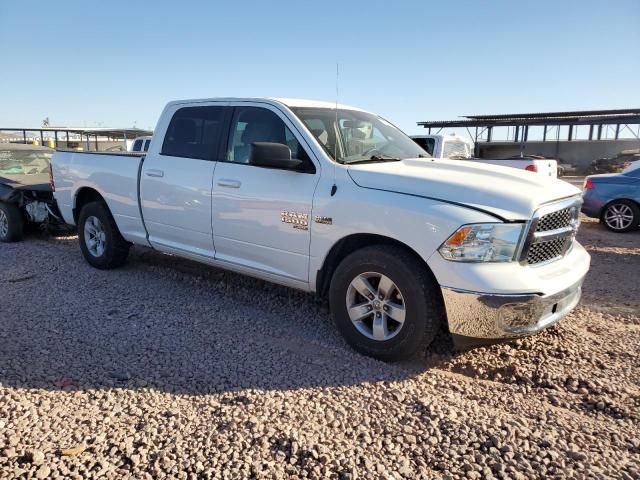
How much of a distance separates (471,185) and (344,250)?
1.11 metres

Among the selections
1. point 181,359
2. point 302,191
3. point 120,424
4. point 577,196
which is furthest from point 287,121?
point 120,424

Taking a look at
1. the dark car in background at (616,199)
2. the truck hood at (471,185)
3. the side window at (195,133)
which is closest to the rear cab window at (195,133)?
the side window at (195,133)

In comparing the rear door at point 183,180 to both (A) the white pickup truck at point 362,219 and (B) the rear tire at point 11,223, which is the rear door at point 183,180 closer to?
(A) the white pickup truck at point 362,219

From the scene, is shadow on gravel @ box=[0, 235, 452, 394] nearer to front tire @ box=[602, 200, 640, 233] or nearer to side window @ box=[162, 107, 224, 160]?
side window @ box=[162, 107, 224, 160]

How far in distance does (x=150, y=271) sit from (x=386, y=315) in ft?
11.9

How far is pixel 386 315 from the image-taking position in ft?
12.0

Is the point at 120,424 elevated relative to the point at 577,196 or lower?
lower

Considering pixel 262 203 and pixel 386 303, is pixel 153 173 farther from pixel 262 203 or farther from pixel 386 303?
pixel 386 303

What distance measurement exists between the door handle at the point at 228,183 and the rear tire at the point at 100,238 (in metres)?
2.09

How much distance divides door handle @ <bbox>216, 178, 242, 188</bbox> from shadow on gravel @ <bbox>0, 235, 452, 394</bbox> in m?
1.21

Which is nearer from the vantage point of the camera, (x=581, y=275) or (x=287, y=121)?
(x=581, y=275)

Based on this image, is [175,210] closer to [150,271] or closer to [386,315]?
[150,271]

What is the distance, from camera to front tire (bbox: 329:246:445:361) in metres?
3.44

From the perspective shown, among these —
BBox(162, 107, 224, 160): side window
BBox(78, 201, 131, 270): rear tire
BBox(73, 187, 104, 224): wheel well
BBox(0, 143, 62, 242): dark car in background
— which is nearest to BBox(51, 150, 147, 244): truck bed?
BBox(73, 187, 104, 224): wheel well
